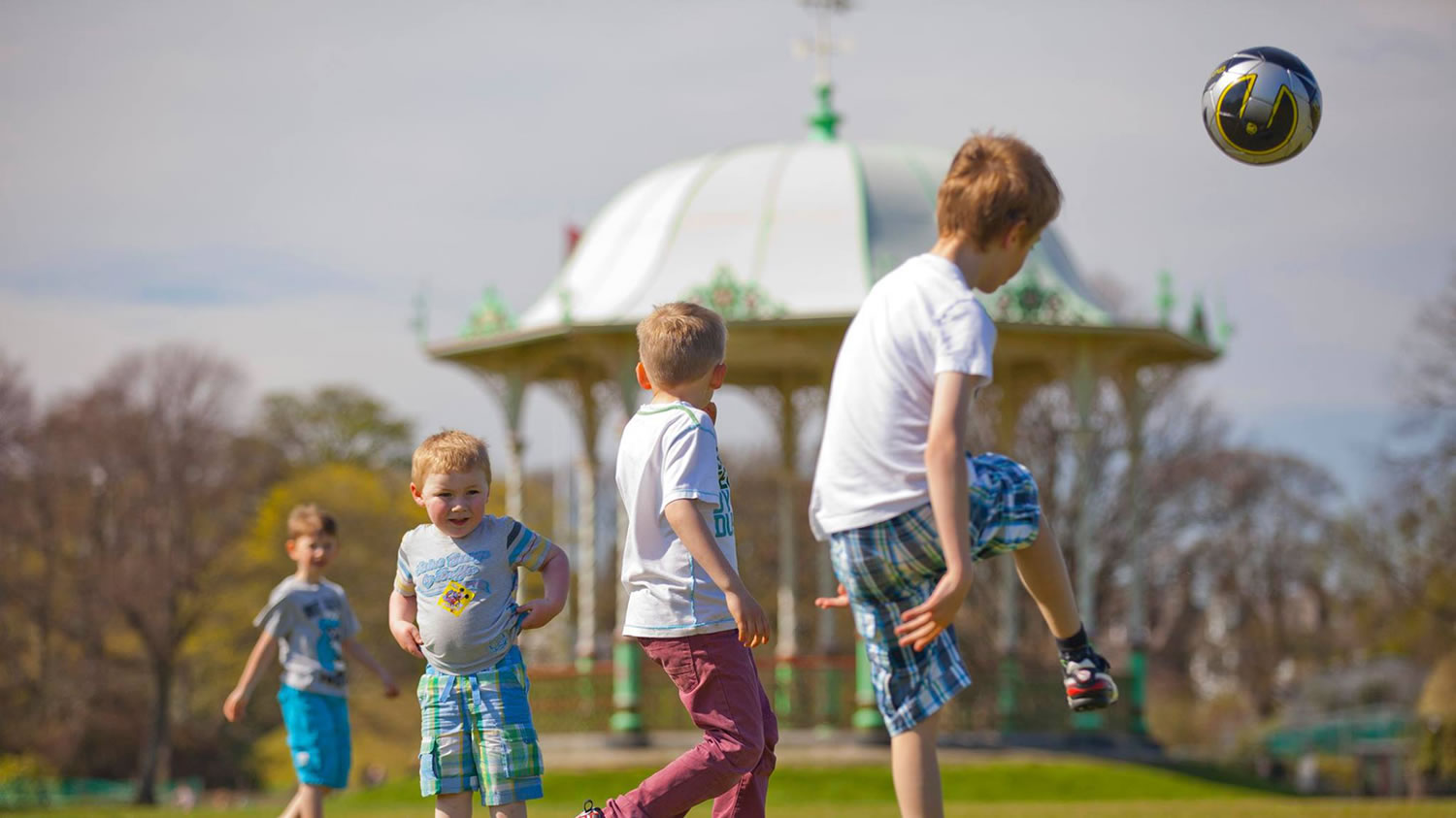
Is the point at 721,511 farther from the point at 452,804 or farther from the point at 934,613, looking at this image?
the point at 452,804

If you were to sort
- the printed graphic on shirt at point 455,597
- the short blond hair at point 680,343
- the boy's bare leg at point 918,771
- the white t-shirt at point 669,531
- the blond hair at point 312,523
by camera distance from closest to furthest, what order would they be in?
the boy's bare leg at point 918,771, the white t-shirt at point 669,531, the short blond hair at point 680,343, the printed graphic on shirt at point 455,597, the blond hair at point 312,523

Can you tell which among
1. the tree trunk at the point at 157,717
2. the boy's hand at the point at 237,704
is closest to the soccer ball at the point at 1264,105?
the boy's hand at the point at 237,704

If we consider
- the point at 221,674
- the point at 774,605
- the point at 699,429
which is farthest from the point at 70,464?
the point at 699,429

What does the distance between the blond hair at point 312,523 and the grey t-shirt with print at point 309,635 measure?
21 centimetres

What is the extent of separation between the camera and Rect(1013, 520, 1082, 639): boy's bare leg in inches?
180

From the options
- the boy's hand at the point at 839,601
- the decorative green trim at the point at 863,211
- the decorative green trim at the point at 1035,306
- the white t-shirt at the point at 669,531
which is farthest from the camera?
the decorative green trim at the point at 863,211

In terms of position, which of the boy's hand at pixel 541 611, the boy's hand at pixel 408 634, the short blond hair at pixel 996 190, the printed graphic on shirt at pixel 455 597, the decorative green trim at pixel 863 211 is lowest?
the boy's hand at pixel 408 634

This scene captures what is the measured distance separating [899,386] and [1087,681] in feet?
2.93

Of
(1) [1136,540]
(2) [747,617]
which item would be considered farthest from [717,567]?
(1) [1136,540]

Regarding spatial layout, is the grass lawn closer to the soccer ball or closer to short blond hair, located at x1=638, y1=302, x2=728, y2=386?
the soccer ball

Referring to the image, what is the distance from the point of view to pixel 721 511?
16.4ft

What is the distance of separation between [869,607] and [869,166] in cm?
1512

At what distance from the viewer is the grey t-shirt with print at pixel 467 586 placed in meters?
5.35

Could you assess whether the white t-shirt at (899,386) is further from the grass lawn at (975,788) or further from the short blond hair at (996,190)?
the grass lawn at (975,788)
